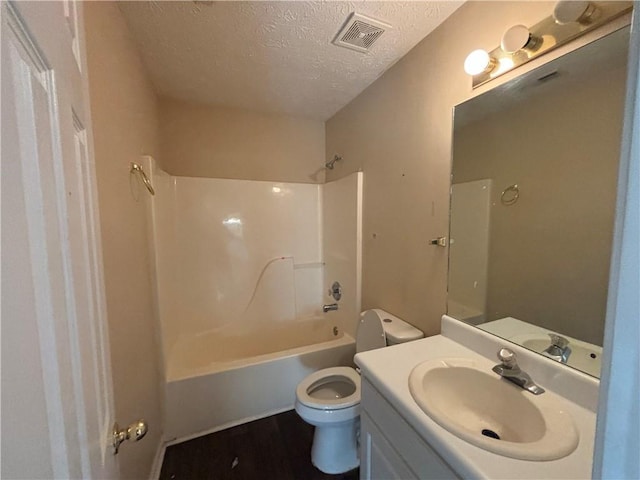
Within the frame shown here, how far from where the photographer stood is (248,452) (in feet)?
5.31

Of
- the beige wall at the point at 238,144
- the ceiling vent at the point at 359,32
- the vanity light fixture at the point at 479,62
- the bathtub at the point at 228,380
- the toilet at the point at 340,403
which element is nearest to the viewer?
the vanity light fixture at the point at 479,62

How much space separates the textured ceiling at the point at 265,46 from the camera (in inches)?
48.8

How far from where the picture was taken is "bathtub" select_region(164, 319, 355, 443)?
171 cm

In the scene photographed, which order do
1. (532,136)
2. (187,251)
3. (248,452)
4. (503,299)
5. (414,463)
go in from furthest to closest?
(187,251)
(248,452)
(503,299)
(532,136)
(414,463)

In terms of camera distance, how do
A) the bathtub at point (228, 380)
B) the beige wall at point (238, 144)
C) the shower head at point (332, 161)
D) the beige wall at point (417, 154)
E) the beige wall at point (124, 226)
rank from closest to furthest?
1. the beige wall at point (124, 226)
2. the beige wall at point (417, 154)
3. the bathtub at point (228, 380)
4. the beige wall at point (238, 144)
5. the shower head at point (332, 161)

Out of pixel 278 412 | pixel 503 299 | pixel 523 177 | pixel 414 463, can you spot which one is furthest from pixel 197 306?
pixel 523 177

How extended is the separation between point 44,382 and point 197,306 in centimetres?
221

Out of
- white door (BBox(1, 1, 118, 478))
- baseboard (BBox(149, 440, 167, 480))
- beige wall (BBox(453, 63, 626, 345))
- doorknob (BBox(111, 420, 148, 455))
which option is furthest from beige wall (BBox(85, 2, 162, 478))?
beige wall (BBox(453, 63, 626, 345))

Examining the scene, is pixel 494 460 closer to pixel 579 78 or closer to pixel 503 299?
pixel 503 299

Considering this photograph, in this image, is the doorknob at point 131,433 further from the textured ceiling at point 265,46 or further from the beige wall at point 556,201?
the textured ceiling at point 265,46

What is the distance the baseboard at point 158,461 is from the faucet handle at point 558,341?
1972mm

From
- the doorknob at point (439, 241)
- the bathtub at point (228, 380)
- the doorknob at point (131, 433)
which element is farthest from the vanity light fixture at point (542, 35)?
the bathtub at point (228, 380)

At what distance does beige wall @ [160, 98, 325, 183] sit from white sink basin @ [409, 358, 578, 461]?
213 centimetres

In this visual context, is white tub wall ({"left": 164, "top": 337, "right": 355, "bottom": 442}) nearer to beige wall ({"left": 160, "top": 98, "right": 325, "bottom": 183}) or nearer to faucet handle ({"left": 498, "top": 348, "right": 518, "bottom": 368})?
faucet handle ({"left": 498, "top": 348, "right": 518, "bottom": 368})
